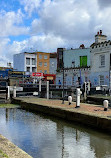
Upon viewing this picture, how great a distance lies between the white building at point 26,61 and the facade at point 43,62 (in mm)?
1166

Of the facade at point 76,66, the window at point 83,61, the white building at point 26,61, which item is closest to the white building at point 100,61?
the facade at point 76,66

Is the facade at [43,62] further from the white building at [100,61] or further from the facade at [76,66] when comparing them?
the white building at [100,61]

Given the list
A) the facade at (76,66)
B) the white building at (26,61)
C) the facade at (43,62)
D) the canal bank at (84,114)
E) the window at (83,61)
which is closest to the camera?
the canal bank at (84,114)

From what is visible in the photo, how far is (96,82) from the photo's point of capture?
113 feet

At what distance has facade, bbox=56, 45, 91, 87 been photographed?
35500 millimetres

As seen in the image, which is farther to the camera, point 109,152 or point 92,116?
point 92,116

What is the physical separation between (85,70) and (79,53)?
3032mm

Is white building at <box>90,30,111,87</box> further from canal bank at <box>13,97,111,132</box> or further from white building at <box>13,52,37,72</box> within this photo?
white building at <box>13,52,37,72</box>

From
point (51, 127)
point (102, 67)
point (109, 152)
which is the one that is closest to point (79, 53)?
point (102, 67)

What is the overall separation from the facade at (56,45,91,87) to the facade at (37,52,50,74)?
28.5 meters

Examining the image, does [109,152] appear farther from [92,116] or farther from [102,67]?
[102,67]

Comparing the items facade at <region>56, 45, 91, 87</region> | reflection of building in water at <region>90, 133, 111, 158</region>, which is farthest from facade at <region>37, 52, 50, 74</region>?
reflection of building in water at <region>90, 133, 111, 158</region>

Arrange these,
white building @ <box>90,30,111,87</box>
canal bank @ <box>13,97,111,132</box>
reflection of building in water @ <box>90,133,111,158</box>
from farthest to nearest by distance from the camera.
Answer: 1. white building @ <box>90,30,111,87</box>
2. canal bank @ <box>13,97,111,132</box>
3. reflection of building in water @ <box>90,133,111,158</box>

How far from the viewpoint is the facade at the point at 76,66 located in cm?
3550
